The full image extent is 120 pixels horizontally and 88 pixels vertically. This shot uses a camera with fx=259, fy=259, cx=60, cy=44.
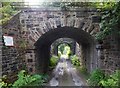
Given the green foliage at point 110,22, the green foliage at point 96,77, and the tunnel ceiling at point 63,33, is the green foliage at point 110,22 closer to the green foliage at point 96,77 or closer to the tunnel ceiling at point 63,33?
the tunnel ceiling at point 63,33

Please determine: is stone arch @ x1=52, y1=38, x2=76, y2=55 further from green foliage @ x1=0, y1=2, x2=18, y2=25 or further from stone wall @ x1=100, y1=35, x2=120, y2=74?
green foliage @ x1=0, y1=2, x2=18, y2=25

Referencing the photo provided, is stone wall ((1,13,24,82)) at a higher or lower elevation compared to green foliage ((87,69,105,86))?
higher

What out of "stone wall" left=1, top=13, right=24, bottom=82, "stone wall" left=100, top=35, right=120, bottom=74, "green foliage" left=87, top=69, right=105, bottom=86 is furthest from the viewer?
"stone wall" left=100, top=35, right=120, bottom=74

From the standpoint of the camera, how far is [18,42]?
448 inches

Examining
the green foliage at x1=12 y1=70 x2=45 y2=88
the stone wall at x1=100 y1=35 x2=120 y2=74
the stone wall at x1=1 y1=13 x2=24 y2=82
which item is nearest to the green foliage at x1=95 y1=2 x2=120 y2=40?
the stone wall at x1=100 y1=35 x2=120 y2=74

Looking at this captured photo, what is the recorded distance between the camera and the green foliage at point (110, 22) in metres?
10.1

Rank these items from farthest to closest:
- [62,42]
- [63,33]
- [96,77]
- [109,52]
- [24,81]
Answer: [62,42]
[63,33]
[109,52]
[96,77]
[24,81]

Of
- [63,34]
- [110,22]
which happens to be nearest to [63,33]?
[63,34]

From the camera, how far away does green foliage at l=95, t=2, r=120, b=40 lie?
33.2 ft

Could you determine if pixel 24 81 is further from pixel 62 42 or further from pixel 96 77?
pixel 62 42

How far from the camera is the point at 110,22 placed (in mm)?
10305

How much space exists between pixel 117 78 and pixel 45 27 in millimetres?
4431

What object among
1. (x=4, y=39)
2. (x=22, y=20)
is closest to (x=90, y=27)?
(x=22, y=20)

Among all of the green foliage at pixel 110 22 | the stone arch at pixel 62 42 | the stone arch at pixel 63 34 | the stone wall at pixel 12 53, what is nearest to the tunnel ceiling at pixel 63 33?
the stone arch at pixel 63 34
